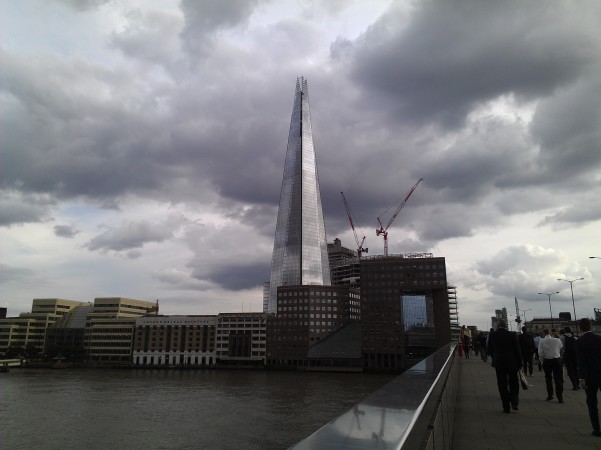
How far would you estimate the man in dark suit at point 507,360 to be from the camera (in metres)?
10.0

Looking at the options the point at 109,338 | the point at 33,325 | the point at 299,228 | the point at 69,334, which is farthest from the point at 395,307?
the point at 33,325

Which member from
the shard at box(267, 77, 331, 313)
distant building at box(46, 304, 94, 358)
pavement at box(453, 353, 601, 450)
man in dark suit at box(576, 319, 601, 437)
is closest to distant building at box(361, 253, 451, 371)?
the shard at box(267, 77, 331, 313)

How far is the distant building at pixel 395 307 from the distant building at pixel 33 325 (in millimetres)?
113542

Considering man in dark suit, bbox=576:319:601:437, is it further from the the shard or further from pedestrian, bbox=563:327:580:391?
the the shard

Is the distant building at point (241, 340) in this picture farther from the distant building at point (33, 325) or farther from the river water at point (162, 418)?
the river water at point (162, 418)

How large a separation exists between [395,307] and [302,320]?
98.6ft

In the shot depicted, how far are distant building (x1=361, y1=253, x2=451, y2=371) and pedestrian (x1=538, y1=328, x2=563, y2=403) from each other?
123766 millimetres

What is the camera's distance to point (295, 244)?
16838cm

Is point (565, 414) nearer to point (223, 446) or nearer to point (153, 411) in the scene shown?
point (223, 446)

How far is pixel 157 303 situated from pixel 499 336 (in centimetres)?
20067

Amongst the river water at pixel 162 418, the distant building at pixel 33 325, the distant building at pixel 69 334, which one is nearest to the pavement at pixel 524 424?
the river water at pixel 162 418

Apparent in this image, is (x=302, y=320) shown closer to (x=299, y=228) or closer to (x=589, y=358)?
(x=299, y=228)

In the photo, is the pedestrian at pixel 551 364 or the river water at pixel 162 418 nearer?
the pedestrian at pixel 551 364

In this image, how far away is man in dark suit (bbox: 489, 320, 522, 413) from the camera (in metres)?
10.0
